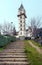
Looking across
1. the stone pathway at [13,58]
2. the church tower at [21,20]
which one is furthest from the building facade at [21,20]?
the stone pathway at [13,58]

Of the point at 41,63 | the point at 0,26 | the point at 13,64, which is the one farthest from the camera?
the point at 0,26

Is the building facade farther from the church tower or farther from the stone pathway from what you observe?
the stone pathway

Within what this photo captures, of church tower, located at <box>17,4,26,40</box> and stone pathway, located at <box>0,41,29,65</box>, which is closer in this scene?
stone pathway, located at <box>0,41,29,65</box>

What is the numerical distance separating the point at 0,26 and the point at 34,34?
Result: 1844cm

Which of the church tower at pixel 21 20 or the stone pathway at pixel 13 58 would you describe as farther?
the church tower at pixel 21 20

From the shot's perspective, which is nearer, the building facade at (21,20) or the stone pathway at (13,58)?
the stone pathway at (13,58)

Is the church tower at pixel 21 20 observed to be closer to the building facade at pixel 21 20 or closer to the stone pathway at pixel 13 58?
the building facade at pixel 21 20

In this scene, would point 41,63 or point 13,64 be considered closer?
point 41,63

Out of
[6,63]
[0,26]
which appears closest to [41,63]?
[6,63]

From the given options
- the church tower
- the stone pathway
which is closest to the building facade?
the church tower

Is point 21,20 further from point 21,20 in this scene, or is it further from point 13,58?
point 13,58

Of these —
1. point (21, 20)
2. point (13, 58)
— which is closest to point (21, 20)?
point (21, 20)

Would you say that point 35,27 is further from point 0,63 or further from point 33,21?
point 0,63

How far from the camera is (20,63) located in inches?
339
